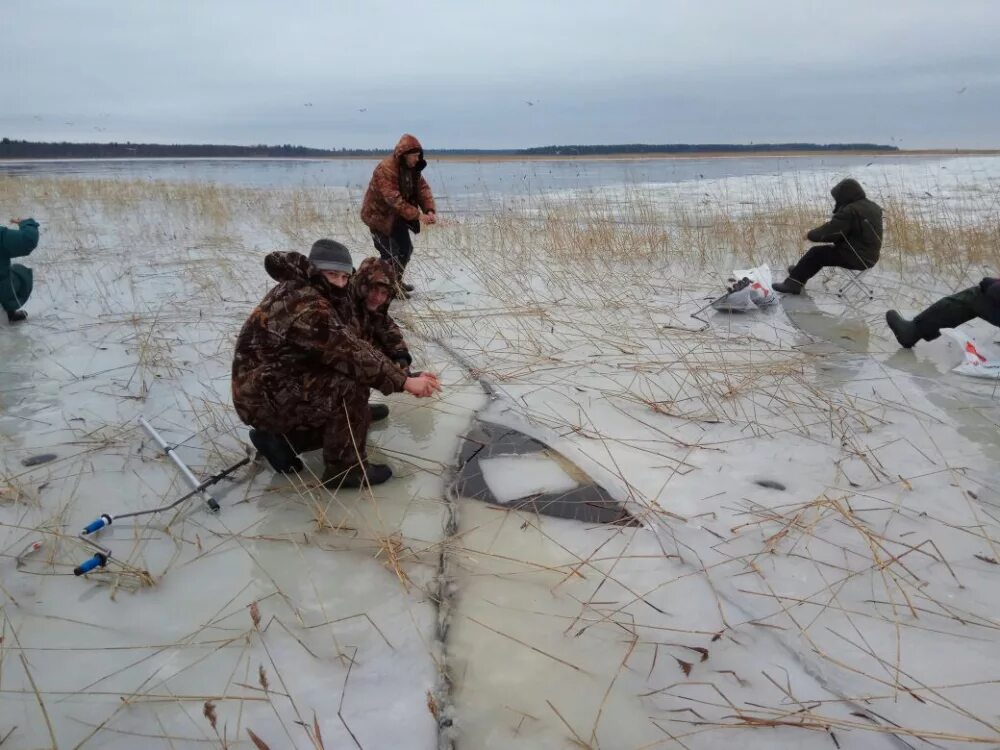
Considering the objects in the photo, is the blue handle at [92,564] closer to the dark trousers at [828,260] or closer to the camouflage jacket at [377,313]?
the camouflage jacket at [377,313]

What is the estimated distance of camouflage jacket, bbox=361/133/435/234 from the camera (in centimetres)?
544

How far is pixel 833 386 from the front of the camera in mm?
3641

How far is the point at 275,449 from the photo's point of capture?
2.60 meters

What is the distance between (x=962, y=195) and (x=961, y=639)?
1555 centimetres

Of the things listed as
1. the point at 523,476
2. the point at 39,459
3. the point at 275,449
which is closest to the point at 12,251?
the point at 39,459

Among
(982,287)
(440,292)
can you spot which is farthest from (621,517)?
(440,292)

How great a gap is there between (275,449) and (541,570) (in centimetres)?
131

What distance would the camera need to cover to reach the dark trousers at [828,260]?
5613 millimetres

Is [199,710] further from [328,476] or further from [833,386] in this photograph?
[833,386]

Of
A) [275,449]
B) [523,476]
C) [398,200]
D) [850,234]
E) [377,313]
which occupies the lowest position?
[523,476]

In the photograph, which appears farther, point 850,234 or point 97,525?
point 850,234

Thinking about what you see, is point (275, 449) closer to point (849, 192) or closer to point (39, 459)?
point (39, 459)

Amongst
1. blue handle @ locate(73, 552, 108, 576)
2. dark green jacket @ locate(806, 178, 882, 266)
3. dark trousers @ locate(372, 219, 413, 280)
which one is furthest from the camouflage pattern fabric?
dark green jacket @ locate(806, 178, 882, 266)

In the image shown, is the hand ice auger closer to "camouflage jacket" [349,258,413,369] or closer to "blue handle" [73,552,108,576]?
"blue handle" [73,552,108,576]
